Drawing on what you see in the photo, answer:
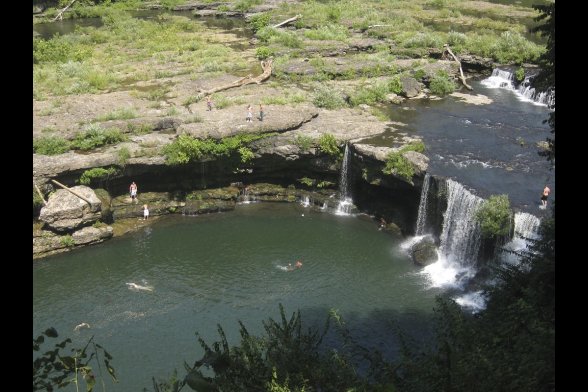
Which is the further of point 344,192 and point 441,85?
point 441,85

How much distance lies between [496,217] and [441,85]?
20.6 metres

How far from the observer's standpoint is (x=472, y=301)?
25.7 meters

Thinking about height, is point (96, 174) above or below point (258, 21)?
below

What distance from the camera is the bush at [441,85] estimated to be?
45094 millimetres

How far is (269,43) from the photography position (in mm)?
60281

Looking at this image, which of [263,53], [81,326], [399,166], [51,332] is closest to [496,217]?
[399,166]

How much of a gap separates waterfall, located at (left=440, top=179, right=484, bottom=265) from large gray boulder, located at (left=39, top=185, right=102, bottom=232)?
19.2 metres

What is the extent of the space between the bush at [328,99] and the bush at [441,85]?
852 cm

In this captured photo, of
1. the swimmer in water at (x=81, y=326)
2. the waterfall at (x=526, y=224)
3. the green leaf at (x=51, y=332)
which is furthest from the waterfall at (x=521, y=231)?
the green leaf at (x=51, y=332)

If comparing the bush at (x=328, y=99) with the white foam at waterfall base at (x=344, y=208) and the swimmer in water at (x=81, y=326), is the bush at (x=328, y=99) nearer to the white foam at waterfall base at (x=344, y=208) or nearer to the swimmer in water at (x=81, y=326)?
the white foam at waterfall base at (x=344, y=208)

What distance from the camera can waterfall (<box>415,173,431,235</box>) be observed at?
102ft

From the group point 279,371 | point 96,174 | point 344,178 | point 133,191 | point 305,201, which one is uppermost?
point 279,371

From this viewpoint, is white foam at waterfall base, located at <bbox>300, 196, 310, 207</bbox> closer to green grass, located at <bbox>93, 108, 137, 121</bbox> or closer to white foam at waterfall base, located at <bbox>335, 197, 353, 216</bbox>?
white foam at waterfall base, located at <bbox>335, 197, 353, 216</bbox>

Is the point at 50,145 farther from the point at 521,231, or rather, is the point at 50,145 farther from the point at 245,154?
the point at 521,231
